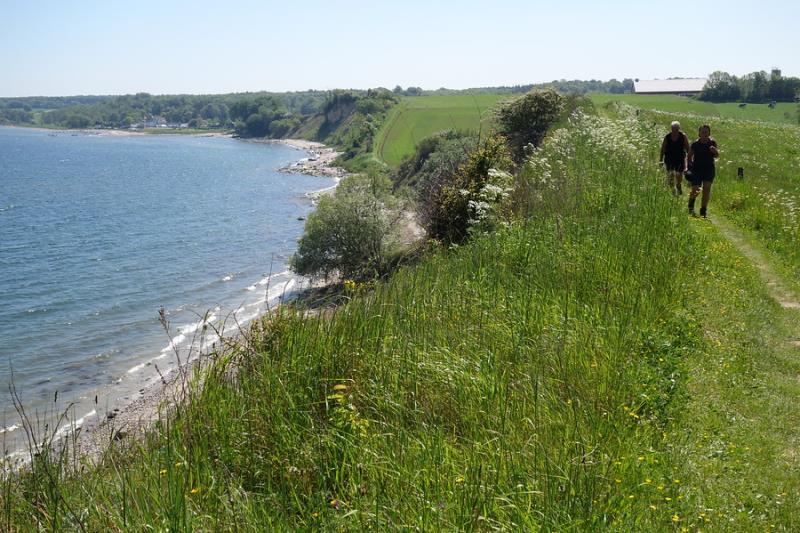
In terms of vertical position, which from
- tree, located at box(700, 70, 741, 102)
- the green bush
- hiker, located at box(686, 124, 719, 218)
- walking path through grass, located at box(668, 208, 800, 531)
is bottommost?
the green bush

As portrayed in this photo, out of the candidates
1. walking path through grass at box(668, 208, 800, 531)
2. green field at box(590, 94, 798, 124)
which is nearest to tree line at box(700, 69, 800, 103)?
green field at box(590, 94, 798, 124)

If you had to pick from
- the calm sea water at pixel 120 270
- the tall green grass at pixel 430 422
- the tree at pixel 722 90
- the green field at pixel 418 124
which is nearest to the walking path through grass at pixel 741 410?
the tall green grass at pixel 430 422

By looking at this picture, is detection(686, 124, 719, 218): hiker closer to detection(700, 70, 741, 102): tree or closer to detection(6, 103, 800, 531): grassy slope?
detection(6, 103, 800, 531): grassy slope

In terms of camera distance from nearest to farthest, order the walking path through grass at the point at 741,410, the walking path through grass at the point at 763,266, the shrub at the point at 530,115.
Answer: the walking path through grass at the point at 741,410, the walking path through grass at the point at 763,266, the shrub at the point at 530,115

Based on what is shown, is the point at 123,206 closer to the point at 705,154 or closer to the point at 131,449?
the point at 705,154

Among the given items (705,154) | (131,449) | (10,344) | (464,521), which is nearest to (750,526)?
(464,521)

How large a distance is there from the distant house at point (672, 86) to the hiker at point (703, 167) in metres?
89.1

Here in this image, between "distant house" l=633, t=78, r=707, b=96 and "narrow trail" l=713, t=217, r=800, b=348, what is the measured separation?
3551 inches

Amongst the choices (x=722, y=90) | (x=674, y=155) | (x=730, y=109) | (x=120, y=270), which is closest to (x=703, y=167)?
(x=674, y=155)

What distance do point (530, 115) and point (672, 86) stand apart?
256ft

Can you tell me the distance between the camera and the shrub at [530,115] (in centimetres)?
3241

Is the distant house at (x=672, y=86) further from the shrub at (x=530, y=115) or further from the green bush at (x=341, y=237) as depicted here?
the shrub at (x=530, y=115)

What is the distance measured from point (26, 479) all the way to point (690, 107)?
7457 centimetres

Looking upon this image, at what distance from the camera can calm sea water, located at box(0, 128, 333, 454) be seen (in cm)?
2683
